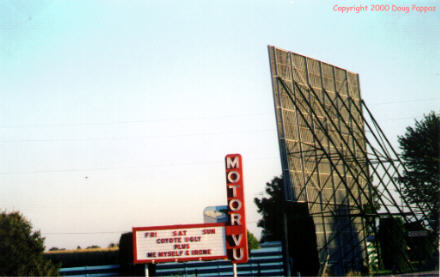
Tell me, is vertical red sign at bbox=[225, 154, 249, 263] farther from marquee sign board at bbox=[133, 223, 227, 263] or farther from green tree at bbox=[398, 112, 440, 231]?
green tree at bbox=[398, 112, 440, 231]

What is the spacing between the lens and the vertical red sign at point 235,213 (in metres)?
24.2

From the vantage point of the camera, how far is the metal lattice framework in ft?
113

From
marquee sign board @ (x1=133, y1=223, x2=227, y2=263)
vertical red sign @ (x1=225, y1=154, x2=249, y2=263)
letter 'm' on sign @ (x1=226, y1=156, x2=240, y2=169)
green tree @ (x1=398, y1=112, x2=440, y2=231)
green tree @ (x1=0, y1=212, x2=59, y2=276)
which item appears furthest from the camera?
green tree @ (x1=398, y1=112, x2=440, y2=231)

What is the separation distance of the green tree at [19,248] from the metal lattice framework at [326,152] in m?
15.0

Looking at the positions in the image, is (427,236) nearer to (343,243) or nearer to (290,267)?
(343,243)

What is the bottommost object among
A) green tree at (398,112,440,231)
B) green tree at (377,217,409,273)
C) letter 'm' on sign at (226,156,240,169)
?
green tree at (377,217,409,273)

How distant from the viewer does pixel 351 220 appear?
37094mm

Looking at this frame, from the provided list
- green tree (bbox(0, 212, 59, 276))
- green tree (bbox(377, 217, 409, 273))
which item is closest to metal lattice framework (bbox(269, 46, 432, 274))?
green tree (bbox(377, 217, 409, 273))

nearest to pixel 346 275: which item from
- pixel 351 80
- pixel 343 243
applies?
pixel 343 243

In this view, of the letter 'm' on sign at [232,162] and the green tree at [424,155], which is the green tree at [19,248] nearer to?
the letter 'm' on sign at [232,162]

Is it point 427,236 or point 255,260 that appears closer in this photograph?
point 427,236

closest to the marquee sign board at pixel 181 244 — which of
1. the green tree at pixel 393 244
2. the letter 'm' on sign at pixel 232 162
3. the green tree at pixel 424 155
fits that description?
the letter 'm' on sign at pixel 232 162

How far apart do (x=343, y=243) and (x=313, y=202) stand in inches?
166

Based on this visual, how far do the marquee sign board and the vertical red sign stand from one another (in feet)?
1.20
